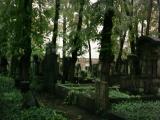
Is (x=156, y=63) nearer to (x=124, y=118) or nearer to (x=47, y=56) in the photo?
(x=47, y=56)

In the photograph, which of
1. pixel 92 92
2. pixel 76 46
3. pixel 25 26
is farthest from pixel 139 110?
pixel 76 46

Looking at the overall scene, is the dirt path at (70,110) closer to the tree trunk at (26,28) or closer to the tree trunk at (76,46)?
the tree trunk at (26,28)

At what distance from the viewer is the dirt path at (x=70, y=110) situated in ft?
49.1

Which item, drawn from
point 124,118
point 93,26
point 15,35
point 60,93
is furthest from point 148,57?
point 124,118

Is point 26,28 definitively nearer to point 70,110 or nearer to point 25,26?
point 25,26

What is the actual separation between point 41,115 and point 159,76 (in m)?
9.35

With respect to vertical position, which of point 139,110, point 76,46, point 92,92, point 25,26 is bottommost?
point 139,110

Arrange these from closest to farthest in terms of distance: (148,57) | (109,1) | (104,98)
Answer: (104,98)
(109,1)
(148,57)

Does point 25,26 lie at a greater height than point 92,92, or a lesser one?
greater

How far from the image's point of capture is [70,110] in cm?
1659

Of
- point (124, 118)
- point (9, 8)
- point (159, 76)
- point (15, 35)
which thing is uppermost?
point (9, 8)

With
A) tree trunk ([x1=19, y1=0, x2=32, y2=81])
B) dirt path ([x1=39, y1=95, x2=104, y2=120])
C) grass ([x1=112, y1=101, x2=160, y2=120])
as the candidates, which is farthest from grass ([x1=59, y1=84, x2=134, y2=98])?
tree trunk ([x1=19, y1=0, x2=32, y2=81])

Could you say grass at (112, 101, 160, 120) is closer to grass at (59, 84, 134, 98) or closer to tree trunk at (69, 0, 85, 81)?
grass at (59, 84, 134, 98)

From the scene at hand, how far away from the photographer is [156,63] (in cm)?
2178
